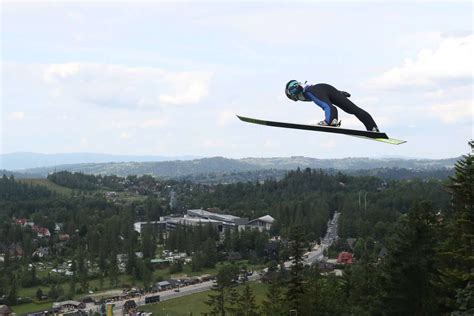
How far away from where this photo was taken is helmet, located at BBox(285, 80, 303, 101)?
10312 millimetres

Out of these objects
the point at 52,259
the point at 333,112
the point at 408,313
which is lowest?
the point at 52,259

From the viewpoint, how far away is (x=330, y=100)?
10.3 meters

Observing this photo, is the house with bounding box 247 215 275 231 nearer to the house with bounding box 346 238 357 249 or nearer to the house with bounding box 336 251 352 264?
the house with bounding box 346 238 357 249

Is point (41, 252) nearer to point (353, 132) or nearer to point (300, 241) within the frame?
point (300, 241)

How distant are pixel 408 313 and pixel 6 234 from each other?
105427mm

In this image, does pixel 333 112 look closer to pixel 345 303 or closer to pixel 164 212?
pixel 345 303

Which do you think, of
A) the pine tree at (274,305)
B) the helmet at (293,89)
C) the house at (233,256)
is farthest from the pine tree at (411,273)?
the house at (233,256)

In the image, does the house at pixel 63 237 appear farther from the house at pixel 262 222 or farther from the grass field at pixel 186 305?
the grass field at pixel 186 305

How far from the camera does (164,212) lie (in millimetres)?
167250

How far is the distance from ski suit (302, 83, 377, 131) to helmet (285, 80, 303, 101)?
0.11 m

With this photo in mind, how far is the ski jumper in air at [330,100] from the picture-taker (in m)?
10.2

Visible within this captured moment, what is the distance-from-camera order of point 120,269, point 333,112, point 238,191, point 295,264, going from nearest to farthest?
1. point 333,112
2. point 295,264
3. point 120,269
4. point 238,191

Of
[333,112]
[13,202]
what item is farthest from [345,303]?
[13,202]

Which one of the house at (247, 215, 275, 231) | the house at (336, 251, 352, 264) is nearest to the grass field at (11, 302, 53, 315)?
the house at (336, 251, 352, 264)
